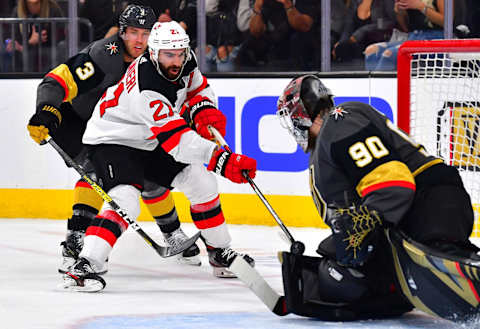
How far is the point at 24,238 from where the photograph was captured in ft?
16.0

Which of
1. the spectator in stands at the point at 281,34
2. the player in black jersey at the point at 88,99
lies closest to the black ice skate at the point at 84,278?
the player in black jersey at the point at 88,99

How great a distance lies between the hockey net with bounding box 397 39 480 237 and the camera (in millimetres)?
3660

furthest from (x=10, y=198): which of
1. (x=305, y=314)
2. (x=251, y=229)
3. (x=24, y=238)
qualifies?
(x=305, y=314)

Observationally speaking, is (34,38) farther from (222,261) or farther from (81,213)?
(222,261)

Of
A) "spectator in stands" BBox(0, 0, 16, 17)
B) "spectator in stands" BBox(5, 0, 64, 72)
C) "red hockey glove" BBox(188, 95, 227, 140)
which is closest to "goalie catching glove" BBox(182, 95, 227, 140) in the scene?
"red hockey glove" BBox(188, 95, 227, 140)

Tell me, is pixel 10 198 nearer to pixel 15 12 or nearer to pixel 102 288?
pixel 15 12

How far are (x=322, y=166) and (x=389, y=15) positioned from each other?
2.42 m

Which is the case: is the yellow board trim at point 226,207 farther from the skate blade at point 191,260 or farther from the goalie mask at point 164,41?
the goalie mask at point 164,41

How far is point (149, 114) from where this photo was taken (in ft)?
11.6

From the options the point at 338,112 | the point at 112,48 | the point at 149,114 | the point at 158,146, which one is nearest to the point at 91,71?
the point at 112,48

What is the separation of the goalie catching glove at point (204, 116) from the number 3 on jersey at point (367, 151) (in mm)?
1285

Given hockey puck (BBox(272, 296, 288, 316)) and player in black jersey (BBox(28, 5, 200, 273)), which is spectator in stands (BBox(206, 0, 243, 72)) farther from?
hockey puck (BBox(272, 296, 288, 316))

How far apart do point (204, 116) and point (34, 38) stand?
6.98ft

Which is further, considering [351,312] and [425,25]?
[425,25]
